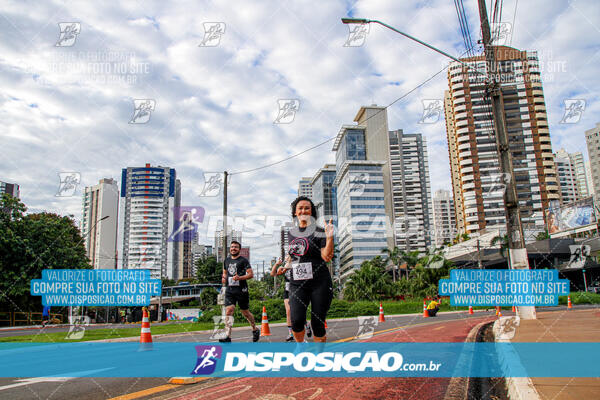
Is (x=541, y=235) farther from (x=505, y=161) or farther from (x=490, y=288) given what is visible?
(x=505, y=161)

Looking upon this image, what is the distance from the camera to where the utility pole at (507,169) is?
1017 centimetres

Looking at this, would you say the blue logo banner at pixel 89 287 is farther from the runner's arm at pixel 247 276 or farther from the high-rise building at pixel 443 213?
the high-rise building at pixel 443 213

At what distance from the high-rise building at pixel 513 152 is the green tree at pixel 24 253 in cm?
8810

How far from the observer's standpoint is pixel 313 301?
4242 millimetres

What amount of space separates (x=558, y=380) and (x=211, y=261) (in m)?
79.8

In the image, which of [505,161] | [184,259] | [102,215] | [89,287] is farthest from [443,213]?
[505,161]

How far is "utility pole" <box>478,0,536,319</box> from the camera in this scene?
10172 millimetres

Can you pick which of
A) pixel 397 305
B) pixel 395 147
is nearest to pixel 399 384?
pixel 397 305

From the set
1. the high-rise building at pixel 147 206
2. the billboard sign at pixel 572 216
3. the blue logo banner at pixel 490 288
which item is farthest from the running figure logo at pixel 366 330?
the high-rise building at pixel 147 206

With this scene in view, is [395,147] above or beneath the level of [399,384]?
above

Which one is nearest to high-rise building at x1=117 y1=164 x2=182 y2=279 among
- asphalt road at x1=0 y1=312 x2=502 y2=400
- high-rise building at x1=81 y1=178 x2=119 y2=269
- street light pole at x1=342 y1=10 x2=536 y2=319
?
high-rise building at x1=81 y1=178 x2=119 y2=269

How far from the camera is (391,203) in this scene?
531ft

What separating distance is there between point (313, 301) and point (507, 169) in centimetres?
863

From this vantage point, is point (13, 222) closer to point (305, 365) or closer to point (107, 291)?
point (107, 291)
